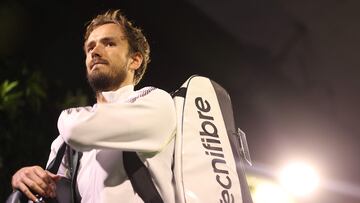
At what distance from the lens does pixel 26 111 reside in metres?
3.08

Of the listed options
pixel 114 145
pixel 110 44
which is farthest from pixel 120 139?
pixel 110 44

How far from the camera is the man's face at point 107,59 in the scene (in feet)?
4.81

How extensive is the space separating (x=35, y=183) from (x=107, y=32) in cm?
53

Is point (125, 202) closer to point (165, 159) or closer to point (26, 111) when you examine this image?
point (165, 159)

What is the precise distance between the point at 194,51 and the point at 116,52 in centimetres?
314

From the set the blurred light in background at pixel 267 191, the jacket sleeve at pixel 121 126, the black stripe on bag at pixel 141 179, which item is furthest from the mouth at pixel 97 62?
the blurred light in background at pixel 267 191

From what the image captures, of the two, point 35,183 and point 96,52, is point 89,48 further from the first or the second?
point 35,183

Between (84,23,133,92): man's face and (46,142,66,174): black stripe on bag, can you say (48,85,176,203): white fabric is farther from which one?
(84,23,133,92): man's face

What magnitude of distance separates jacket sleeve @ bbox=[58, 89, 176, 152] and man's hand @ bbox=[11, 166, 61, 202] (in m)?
Answer: 0.12

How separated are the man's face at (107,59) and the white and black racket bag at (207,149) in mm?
207

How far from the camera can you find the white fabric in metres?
1.18

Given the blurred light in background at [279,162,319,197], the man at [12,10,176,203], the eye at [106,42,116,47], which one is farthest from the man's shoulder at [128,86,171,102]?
the blurred light in background at [279,162,319,197]

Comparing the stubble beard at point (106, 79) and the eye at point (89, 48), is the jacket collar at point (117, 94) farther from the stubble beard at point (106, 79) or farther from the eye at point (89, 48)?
the eye at point (89, 48)

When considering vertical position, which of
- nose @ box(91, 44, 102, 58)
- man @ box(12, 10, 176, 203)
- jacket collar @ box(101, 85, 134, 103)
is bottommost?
man @ box(12, 10, 176, 203)
